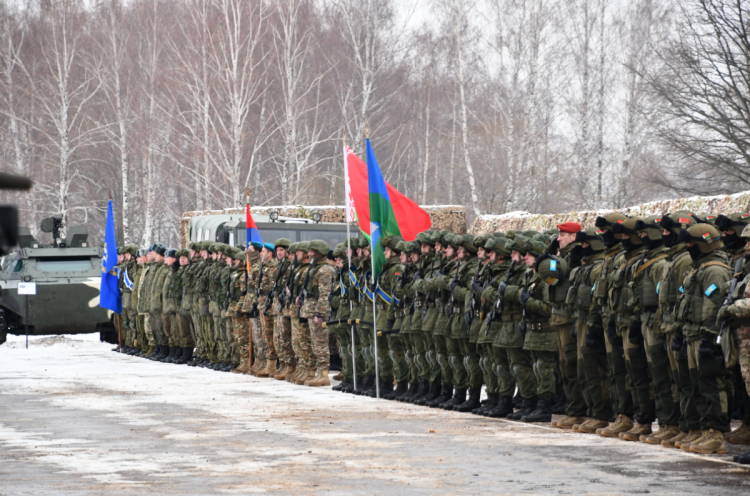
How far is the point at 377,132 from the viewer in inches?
1881

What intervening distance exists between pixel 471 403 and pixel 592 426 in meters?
2.26

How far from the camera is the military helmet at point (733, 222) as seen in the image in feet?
32.1

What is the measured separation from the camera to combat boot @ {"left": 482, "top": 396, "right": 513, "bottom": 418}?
12266 millimetres

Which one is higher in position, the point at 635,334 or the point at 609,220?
the point at 609,220

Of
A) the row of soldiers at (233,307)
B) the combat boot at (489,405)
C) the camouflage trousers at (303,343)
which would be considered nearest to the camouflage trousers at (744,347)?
the combat boot at (489,405)

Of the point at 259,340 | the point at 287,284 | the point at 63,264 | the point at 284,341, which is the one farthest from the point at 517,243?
the point at 63,264

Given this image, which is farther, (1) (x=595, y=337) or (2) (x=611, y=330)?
(1) (x=595, y=337)

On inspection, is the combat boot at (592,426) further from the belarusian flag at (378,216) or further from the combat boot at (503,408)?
the belarusian flag at (378,216)

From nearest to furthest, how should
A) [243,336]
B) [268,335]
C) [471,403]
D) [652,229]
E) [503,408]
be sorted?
[652,229]
[503,408]
[471,403]
[268,335]
[243,336]

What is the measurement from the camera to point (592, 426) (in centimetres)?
1098

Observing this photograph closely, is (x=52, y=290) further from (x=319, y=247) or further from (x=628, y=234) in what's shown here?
(x=628, y=234)

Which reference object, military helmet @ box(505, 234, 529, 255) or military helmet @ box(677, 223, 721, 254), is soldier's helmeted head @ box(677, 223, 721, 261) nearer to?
military helmet @ box(677, 223, 721, 254)

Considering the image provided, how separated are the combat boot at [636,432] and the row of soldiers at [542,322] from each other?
2 cm

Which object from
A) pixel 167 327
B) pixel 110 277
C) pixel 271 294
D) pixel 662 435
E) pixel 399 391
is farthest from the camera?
pixel 110 277
